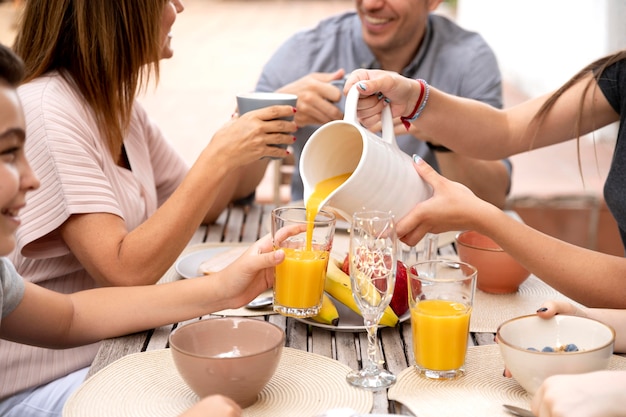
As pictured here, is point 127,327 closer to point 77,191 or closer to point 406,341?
point 77,191

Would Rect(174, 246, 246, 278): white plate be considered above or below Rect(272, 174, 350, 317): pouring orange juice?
below

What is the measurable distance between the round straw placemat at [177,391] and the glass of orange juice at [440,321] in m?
0.11

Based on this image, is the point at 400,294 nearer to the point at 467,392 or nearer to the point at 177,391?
the point at 467,392

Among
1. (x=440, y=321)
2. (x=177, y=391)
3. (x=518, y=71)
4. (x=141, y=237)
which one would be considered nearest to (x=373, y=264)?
(x=440, y=321)

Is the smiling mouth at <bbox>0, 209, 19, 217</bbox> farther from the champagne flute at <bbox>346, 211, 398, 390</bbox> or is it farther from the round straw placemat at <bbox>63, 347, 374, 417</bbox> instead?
the champagne flute at <bbox>346, 211, 398, 390</bbox>

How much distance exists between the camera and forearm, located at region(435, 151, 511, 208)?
219 cm

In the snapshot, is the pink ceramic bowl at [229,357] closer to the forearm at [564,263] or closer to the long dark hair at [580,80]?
the forearm at [564,263]

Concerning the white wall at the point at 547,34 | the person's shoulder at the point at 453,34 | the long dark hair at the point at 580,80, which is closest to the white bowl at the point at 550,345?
the long dark hair at the point at 580,80

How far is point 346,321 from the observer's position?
55.2 inches

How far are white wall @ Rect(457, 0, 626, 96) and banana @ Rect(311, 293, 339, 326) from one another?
12.8 ft

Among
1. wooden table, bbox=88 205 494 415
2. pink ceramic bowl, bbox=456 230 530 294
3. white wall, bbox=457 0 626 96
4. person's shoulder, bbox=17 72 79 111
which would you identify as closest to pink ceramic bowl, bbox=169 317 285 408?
wooden table, bbox=88 205 494 415

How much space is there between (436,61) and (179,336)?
1555 mm

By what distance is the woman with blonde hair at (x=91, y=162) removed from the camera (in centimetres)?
151

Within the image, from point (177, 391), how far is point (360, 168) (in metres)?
0.40
